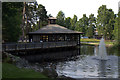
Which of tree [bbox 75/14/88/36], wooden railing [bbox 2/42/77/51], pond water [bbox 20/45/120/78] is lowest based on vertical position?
pond water [bbox 20/45/120/78]

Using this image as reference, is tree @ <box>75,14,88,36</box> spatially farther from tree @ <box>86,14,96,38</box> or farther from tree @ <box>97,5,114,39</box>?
tree @ <box>97,5,114,39</box>

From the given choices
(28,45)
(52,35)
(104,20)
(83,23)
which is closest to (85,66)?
(28,45)

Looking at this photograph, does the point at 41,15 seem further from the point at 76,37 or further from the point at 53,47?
the point at 53,47

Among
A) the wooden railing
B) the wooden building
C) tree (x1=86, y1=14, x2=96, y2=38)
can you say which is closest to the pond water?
the wooden railing

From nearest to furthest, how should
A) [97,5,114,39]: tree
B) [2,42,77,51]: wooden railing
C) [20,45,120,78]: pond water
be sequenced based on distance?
[20,45,120,78]: pond water, [2,42,77,51]: wooden railing, [97,5,114,39]: tree

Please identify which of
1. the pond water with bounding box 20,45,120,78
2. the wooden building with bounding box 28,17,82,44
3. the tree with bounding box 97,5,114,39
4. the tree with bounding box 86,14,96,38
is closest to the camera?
the pond water with bounding box 20,45,120,78

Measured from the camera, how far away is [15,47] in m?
27.5

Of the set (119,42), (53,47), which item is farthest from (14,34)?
(119,42)

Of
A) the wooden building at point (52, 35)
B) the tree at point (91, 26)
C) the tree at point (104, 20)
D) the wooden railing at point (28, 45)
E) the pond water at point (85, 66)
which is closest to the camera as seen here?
the pond water at point (85, 66)

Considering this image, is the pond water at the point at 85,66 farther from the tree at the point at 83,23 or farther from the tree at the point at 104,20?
the tree at the point at 83,23

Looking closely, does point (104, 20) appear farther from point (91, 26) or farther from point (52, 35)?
point (52, 35)

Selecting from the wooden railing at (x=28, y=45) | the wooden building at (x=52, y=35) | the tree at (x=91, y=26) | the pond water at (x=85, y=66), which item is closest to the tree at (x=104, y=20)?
the tree at (x=91, y=26)

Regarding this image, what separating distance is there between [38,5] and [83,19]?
39074 millimetres

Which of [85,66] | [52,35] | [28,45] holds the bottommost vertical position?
[85,66]
